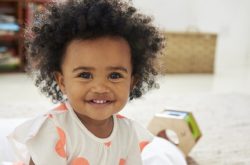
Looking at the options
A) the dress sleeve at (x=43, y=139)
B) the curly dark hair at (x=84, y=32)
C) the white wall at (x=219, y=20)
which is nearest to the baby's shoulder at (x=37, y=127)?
the dress sleeve at (x=43, y=139)

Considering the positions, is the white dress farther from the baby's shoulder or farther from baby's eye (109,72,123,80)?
baby's eye (109,72,123,80)

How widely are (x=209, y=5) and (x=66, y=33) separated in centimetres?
295

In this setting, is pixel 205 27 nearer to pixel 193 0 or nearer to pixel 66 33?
pixel 193 0

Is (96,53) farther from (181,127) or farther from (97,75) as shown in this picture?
(181,127)

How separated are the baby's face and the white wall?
8.43ft

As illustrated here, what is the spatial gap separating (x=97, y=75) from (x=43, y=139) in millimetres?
165

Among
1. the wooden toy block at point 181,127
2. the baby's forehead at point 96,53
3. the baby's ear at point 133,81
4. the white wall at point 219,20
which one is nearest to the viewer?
the baby's forehead at point 96,53

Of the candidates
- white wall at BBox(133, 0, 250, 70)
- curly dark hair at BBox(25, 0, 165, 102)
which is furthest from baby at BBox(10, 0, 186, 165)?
white wall at BBox(133, 0, 250, 70)

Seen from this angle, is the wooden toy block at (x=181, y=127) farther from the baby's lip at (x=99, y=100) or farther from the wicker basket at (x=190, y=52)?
the wicker basket at (x=190, y=52)

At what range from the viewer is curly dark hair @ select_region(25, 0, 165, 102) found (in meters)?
0.74

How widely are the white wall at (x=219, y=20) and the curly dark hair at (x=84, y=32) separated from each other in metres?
2.48

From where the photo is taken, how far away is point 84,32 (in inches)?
28.8

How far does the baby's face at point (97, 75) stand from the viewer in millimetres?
727

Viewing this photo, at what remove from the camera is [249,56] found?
145 inches
